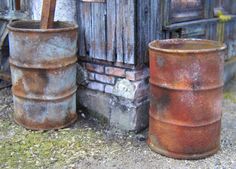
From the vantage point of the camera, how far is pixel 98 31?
3.64 meters

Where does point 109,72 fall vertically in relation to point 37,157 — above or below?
above

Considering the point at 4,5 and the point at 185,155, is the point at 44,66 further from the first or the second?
the point at 4,5

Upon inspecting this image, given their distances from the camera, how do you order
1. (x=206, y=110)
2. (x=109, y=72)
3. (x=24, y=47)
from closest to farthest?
(x=206, y=110) → (x=24, y=47) → (x=109, y=72)

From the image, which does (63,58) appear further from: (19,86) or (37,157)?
(37,157)

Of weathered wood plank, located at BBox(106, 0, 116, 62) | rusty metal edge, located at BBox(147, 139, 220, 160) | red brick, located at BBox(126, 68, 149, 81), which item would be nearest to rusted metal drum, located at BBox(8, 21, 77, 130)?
weathered wood plank, located at BBox(106, 0, 116, 62)

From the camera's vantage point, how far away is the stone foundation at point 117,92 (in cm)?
353

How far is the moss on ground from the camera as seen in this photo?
3.06 meters

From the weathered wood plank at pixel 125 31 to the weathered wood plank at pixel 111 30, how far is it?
→ 0.05 m

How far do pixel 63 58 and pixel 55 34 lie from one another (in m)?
0.24

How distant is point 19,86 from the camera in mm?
3537

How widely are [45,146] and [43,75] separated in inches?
25.6

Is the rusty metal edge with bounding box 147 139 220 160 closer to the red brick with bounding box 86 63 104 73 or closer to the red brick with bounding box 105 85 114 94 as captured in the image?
the red brick with bounding box 105 85 114 94

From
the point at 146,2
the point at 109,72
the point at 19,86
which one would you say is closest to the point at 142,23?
the point at 146,2

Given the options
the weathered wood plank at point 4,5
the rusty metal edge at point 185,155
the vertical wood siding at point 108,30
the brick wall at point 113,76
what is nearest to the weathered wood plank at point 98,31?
the vertical wood siding at point 108,30
